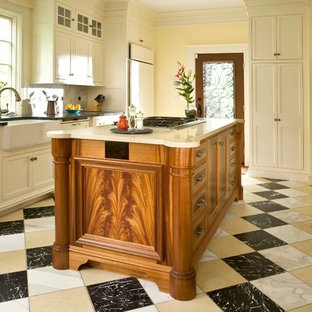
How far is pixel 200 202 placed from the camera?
91.1 inches

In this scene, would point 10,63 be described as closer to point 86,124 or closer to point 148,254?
point 86,124

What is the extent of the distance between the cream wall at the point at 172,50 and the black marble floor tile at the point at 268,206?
3000 mm

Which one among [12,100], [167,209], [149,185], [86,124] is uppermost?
[12,100]

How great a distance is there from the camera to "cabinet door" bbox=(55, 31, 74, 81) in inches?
183

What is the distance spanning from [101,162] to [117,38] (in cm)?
398

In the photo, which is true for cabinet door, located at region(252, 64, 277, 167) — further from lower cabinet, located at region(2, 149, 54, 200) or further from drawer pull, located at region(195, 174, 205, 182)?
drawer pull, located at region(195, 174, 205, 182)

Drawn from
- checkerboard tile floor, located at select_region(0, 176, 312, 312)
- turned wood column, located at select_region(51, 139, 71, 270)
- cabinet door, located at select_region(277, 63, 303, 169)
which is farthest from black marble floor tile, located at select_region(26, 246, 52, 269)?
cabinet door, located at select_region(277, 63, 303, 169)

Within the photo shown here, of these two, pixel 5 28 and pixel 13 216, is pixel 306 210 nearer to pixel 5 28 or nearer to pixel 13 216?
pixel 13 216

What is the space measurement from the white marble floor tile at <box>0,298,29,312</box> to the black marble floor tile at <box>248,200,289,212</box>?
2.52 m

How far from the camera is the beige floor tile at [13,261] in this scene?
7.61 feet

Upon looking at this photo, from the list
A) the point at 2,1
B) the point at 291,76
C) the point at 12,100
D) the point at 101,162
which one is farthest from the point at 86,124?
the point at 291,76

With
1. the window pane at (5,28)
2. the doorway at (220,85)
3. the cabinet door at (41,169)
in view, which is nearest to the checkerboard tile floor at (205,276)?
the cabinet door at (41,169)

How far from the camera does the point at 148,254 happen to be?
2115mm

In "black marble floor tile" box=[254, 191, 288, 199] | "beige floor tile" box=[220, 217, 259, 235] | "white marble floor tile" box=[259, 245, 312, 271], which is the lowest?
"white marble floor tile" box=[259, 245, 312, 271]
